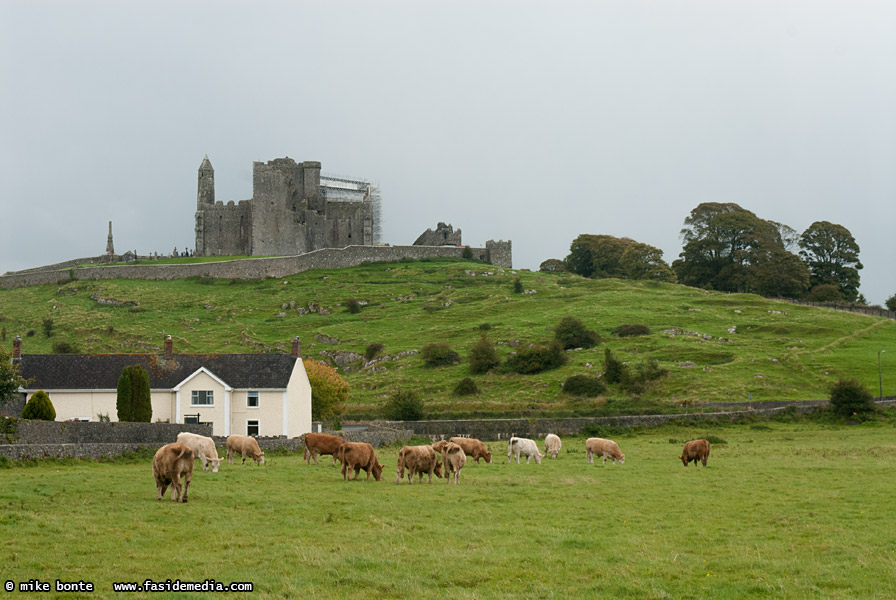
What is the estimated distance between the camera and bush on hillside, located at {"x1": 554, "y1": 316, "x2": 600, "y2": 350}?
3381 inches

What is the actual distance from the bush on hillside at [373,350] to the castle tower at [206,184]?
207 ft

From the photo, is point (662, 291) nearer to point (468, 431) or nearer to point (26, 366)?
point (468, 431)

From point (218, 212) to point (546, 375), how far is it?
77.0m

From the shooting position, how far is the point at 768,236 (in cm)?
12875

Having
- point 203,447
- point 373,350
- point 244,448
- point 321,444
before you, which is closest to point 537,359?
point 373,350

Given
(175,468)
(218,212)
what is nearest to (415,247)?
(218,212)

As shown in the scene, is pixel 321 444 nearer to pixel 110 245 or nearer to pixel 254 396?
pixel 254 396

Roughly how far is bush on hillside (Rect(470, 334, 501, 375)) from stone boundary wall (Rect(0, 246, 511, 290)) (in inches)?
1950

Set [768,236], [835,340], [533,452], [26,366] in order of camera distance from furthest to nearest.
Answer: [768,236] → [835,340] → [26,366] → [533,452]

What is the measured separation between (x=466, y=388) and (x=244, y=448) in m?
42.8

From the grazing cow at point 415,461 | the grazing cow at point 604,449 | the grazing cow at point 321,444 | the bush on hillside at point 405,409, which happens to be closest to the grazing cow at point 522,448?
the grazing cow at point 604,449

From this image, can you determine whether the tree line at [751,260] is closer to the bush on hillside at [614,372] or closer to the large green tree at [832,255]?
the large green tree at [832,255]

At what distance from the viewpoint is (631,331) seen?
3538 inches

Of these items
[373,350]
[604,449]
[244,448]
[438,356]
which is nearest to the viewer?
[244,448]
